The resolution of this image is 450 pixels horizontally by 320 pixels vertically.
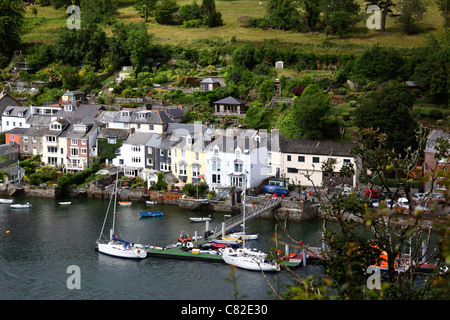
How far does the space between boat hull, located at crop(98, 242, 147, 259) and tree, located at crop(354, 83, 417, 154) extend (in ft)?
49.6

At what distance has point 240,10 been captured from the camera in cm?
6103

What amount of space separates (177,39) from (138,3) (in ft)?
29.8

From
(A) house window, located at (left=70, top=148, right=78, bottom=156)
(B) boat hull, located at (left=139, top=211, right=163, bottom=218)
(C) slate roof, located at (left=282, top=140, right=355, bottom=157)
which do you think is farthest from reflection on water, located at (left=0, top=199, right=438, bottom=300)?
(A) house window, located at (left=70, top=148, right=78, bottom=156)

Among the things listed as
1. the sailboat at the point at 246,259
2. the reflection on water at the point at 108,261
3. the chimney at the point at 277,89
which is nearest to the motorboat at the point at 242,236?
the reflection on water at the point at 108,261

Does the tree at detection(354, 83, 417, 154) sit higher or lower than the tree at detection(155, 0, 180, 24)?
lower

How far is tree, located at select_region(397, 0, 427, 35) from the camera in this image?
165 ft

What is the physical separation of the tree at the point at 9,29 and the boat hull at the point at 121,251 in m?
34.9

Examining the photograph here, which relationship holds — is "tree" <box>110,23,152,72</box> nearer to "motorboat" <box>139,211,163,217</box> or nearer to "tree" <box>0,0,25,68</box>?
"tree" <box>0,0,25,68</box>

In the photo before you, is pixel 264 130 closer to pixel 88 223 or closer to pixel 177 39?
pixel 88 223

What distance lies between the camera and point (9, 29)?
5656cm

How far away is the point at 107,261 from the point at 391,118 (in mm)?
17681

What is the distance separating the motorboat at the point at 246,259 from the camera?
23.7m

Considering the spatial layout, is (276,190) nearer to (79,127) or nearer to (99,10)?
(79,127)
